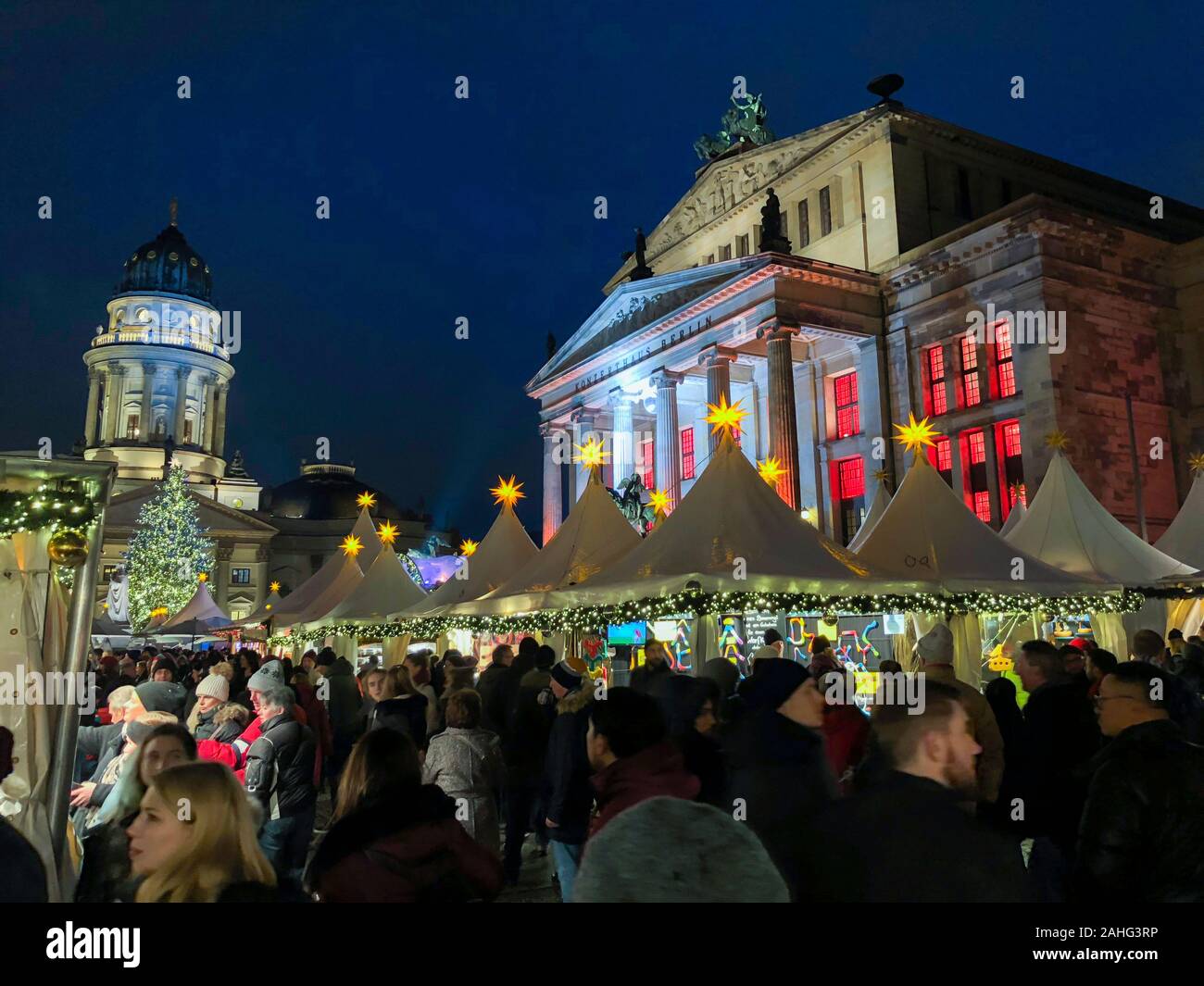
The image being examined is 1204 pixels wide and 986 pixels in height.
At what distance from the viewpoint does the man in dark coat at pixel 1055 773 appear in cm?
520

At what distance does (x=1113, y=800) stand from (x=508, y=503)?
1731 centimetres

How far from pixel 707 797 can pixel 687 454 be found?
3608 centimetres

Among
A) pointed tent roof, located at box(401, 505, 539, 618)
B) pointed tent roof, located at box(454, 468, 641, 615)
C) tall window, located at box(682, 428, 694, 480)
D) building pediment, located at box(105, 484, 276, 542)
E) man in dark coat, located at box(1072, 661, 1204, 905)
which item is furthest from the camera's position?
building pediment, located at box(105, 484, 276, 542)

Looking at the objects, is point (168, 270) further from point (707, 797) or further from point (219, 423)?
point (707, 797)

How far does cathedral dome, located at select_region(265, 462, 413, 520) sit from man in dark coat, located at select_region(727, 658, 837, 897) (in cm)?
7887

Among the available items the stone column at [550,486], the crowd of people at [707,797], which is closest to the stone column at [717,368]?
the stone column at [550,486]

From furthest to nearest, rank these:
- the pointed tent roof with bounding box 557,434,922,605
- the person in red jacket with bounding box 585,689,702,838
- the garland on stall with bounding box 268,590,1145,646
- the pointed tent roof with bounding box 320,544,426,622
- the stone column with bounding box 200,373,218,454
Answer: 1. the stone column with bounding box 200,373,218,454
2. the pointed tent roof with bounding box 320,544,426,622
3. the garland on stall with bounding box 268,590,1145,646
4. the pointed tent roof with bounding box 557,434,922,605
5. the person in red jacket with bounding box 585,689,702,838

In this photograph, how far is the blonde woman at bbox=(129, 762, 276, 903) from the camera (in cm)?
283

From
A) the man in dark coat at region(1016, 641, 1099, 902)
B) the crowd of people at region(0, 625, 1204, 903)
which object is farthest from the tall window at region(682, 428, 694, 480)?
the man in dark coat at region(1016, 641, 1099, 902)

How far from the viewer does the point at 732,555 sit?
466 inches

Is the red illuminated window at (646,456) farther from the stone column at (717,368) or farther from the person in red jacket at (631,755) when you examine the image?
the person in red jacket at (631,755)

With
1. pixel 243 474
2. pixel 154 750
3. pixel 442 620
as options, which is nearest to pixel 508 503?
pixel 442 620

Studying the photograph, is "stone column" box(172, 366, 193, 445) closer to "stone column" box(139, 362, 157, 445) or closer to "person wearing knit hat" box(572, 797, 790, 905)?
"stone column" box(139, 362, 157, 445)

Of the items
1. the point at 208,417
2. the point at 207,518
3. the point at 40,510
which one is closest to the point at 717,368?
the point at 40,510
